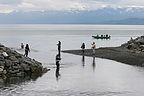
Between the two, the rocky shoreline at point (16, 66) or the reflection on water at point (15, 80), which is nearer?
the reflection on water at point (15, 80)

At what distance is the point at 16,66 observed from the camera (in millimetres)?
35000

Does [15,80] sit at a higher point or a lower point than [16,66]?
lower

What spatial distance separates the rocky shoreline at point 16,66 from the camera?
34.1 meters

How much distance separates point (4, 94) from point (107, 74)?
46.6ft

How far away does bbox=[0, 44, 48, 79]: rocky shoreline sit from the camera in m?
34.1

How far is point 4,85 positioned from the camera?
2952cm

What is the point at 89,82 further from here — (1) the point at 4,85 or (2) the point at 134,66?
(2) the point at 134,66

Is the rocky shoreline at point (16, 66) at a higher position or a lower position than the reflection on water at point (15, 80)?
higher

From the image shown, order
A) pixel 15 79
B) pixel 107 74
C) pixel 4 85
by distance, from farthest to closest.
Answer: pixel 107 74 → pixel 15 79 → pixel 4 85

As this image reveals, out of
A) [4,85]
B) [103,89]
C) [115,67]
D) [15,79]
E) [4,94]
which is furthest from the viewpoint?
[115,67]

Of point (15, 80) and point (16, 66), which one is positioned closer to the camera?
point (15, 80)

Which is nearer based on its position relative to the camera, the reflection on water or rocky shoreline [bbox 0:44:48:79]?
the reflection on water

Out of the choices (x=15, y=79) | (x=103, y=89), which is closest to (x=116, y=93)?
(x=103, y=89)

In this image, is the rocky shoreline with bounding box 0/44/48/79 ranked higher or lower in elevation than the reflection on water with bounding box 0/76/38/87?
higher
